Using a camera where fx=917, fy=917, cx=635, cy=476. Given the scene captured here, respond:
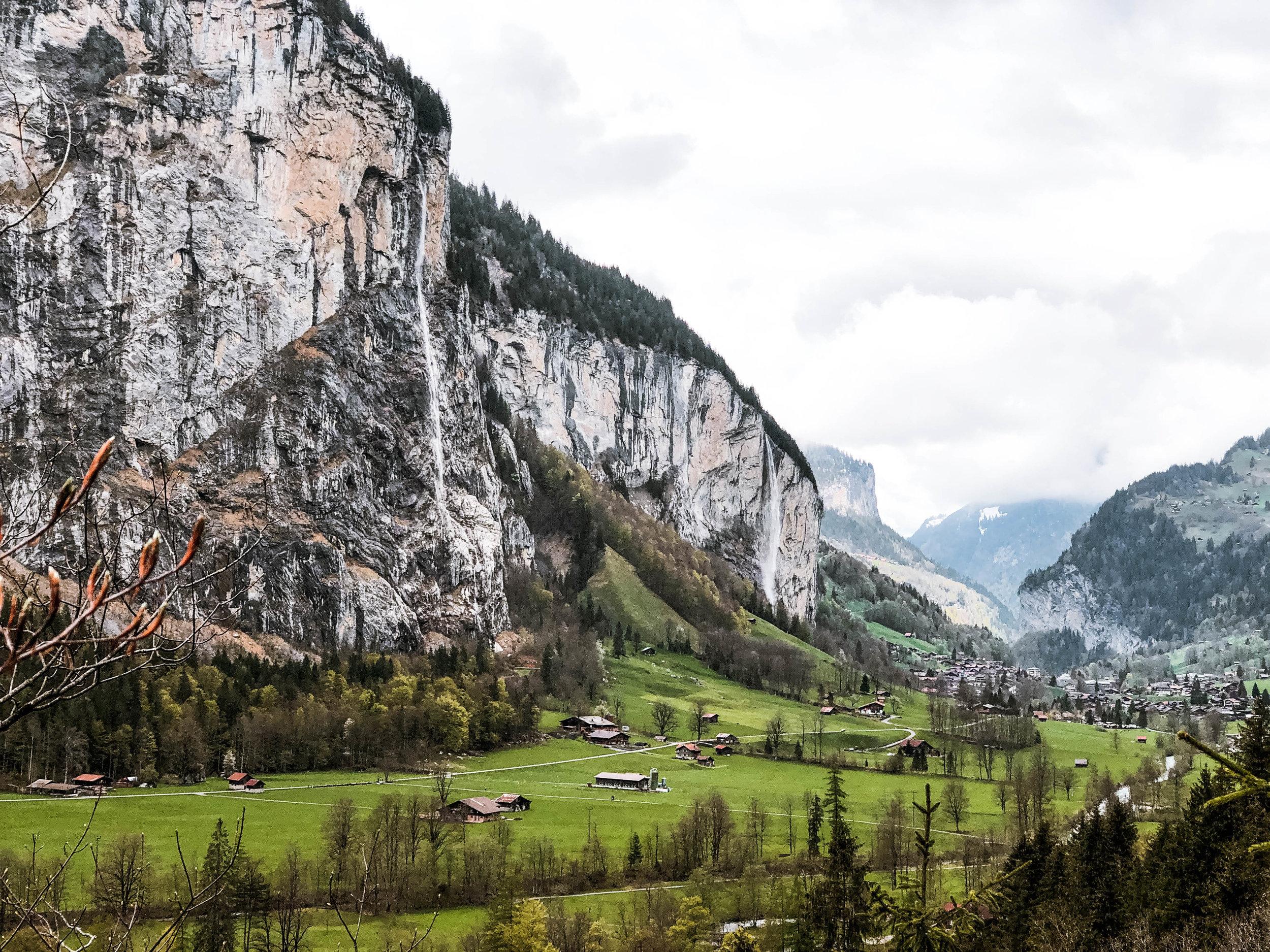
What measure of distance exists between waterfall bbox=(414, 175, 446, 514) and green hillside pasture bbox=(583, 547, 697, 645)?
56725mm

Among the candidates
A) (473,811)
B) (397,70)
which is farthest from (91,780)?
(397,70)

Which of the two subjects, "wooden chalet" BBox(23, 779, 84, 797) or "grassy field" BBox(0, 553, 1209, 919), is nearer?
"grassy field" BBox(0, 553, 1209, 919)

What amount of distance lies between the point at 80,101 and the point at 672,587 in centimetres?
13347

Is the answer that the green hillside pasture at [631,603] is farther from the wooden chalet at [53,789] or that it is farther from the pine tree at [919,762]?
the wooden chalet at [53,789]

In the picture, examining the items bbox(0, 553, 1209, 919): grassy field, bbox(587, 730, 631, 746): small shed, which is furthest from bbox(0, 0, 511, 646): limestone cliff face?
bbox(0, 553, 1209, 919): grassy field

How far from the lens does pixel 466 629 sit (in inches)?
5162

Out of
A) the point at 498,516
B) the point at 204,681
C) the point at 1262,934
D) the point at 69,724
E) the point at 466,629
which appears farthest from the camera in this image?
the point at 498,516

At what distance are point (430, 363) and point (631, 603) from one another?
232ft

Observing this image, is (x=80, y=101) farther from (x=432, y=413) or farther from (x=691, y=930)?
(x=691, y=930)

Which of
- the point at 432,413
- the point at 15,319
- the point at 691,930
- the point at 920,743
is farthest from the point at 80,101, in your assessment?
the point at 920,743

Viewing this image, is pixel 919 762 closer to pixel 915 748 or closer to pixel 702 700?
pixel 915 748

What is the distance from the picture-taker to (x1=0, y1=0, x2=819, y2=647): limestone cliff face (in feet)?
340

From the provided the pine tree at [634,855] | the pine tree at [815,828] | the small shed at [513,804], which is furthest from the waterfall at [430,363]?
the pine tree at [815,828]

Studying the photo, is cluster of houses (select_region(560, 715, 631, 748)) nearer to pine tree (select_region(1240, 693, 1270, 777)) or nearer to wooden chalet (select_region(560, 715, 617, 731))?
wooden chalet (select_region(560, 715, 617, 731))
